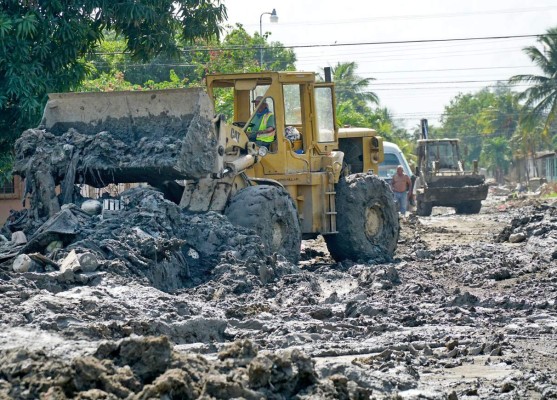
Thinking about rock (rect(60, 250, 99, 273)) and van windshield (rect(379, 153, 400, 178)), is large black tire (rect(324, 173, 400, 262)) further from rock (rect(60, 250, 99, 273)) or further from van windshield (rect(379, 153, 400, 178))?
van windshield (rect(379, 153, 400, 178))

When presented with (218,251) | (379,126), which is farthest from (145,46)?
(379,126)

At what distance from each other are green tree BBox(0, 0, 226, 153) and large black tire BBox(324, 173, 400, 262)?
447cm

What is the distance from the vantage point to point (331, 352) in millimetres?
8812

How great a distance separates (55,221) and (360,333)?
4523 millimetres

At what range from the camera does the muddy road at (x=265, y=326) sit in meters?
6.51

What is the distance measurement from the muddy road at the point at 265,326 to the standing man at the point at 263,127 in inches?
77.8

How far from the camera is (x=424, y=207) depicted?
3569 centimetres

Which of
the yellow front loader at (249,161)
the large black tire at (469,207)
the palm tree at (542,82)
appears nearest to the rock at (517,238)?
the yellow front loader at (249,161)

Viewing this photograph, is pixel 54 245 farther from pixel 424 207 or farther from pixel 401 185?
pixel 424 207

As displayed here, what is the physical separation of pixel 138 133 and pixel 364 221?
4243 mm

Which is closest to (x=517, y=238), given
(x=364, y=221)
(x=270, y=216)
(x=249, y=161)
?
(x=364, y=221)

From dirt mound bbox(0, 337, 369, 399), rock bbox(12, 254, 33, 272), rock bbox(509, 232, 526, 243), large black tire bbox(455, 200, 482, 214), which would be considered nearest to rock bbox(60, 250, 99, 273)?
rock bbox(12, 254, 33, 272)

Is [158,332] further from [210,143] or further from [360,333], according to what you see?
[210,143]

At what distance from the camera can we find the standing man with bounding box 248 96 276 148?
635 inches
